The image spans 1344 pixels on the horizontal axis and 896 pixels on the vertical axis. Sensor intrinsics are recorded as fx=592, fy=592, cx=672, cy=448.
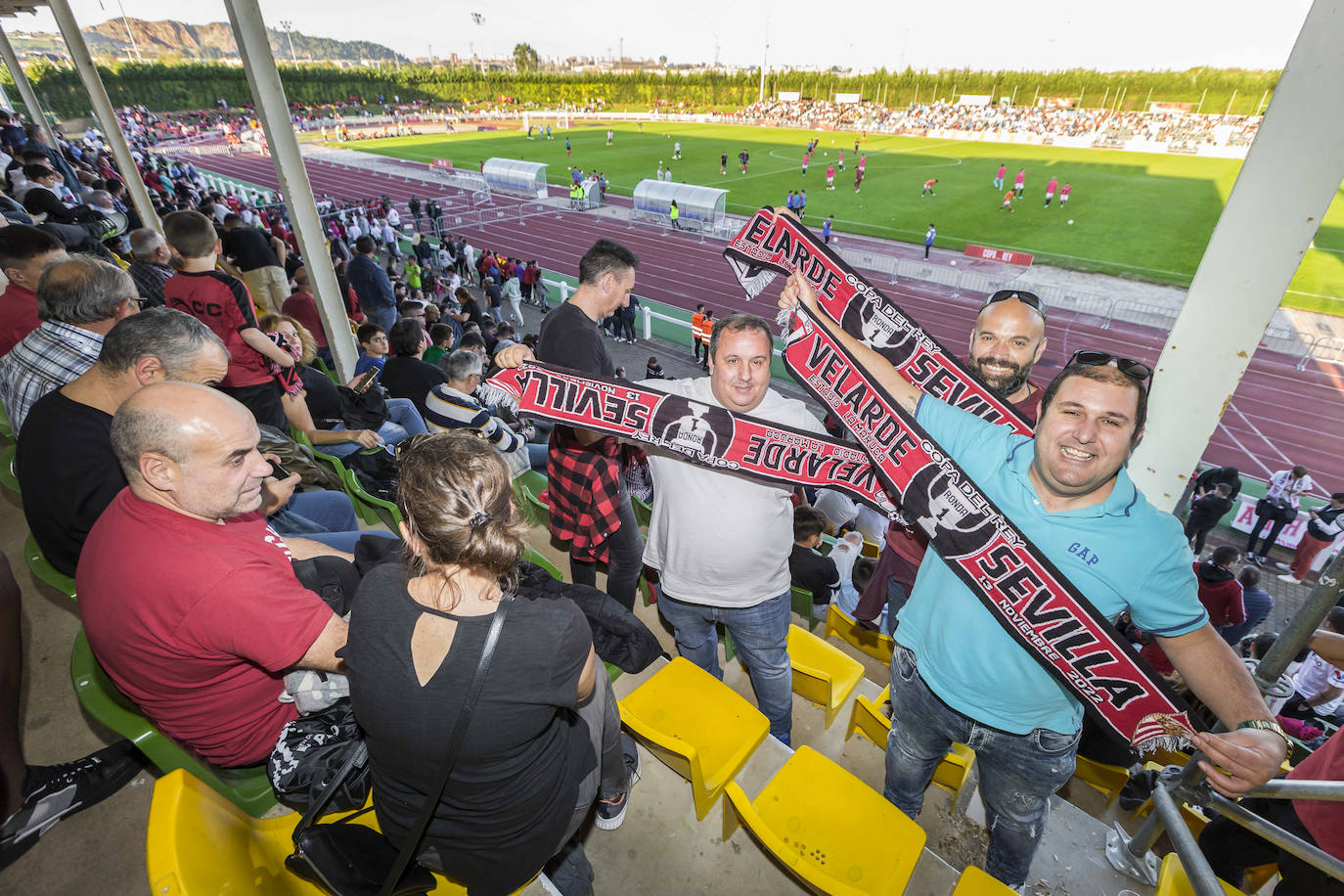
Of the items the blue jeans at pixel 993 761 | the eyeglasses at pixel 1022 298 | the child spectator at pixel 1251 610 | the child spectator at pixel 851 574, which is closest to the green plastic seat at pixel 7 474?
the blue jeans at pixel 993 761

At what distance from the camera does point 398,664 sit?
4.64 feet

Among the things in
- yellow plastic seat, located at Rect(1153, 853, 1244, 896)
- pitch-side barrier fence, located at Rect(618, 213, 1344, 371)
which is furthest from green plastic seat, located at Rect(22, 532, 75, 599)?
pitch-side barrier fence, located at Rect(618, 213, 1344, 371)

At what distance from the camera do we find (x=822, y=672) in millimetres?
2996

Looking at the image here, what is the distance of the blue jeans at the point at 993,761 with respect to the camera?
2111 millimetres

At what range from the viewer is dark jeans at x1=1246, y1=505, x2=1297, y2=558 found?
8.63 metres

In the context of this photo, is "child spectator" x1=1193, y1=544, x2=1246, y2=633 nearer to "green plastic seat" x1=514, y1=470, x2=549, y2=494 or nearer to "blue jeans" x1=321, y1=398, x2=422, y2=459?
"green plastic seat" x1=514, y1=470, x2=549, y2=494

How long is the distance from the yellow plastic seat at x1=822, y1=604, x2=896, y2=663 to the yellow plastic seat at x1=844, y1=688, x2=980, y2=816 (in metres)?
0.59

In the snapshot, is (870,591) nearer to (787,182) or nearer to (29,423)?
(29,423)

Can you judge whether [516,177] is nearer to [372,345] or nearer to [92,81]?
[92,81]

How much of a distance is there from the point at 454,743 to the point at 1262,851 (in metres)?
3.18

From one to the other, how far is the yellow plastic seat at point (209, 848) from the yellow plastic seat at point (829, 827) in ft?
3.38

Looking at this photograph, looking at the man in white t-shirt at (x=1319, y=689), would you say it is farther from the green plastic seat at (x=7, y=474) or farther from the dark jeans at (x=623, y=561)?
the green plastic seat at (x=7, y=474)

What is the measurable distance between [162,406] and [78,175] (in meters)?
16.8

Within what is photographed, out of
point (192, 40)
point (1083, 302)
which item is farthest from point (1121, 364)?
point (192, 40)
